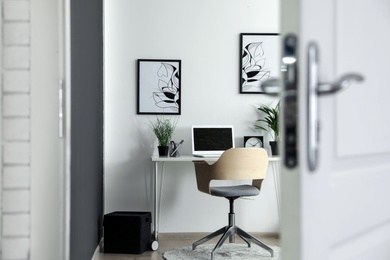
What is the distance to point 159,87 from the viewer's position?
482 cm

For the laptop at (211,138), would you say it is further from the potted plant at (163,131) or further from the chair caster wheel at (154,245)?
the chair caster wheel at (154,245)

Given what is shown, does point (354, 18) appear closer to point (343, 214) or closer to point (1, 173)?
point (343, 214)

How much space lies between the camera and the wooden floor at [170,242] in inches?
158

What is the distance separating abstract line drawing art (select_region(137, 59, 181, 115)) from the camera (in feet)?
15.8

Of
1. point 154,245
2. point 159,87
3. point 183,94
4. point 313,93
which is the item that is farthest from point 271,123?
Answer: point 313,93

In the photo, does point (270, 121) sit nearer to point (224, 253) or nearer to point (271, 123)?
point (271, 123)

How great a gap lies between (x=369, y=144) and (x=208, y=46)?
3.75m

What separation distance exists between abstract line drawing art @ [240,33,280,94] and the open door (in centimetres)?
355

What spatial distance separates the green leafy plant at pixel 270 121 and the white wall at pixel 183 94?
3.1 inches

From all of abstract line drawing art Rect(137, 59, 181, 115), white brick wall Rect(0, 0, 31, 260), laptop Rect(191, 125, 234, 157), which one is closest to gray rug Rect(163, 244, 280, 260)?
laptop Rect(191, 125, 234, 157)

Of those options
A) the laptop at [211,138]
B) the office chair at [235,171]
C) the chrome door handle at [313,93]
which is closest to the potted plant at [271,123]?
the laptop at [211,138]

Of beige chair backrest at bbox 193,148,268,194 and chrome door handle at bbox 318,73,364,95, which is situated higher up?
chrome door handle at bbox 318,73,364,95

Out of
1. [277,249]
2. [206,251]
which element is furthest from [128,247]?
[277,249]

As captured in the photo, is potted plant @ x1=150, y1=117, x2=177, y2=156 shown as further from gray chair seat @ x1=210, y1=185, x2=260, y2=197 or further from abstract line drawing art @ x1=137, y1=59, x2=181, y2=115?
gray chair seat @ x1=210, y1=185, x2=260, y2=197
